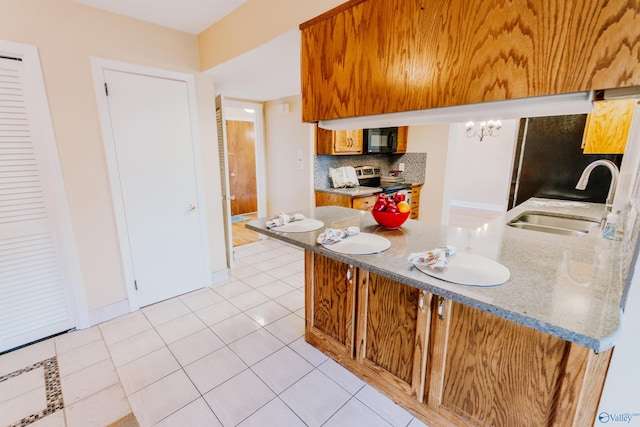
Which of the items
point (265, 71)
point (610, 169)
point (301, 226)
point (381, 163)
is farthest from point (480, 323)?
point (381, 163)

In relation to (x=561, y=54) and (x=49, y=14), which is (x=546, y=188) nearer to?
(x=561, y=54)

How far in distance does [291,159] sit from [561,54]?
133 inches

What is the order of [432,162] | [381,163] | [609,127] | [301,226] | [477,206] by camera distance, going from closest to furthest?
[301,226]
[609,127]
[432,162]
[381,163]
[477,206]

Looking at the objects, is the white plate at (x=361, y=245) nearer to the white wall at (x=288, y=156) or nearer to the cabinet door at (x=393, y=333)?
the cabinet door at (x=393, y=333)

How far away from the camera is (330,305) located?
6.08 ft

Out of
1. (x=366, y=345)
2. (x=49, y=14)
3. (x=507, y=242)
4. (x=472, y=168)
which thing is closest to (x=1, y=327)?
(x=49, y=14)

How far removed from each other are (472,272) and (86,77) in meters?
2.94

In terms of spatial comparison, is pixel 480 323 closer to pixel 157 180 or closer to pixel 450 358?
pixel 450 358

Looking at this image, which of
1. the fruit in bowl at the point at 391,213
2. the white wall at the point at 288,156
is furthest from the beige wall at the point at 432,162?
the fruit in bowl at the point at 391,213

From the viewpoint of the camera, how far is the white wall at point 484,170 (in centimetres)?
665

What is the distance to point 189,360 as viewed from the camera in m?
1.95

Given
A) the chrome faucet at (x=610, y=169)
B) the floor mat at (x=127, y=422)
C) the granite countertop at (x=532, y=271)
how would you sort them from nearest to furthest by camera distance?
the granite countertop at (x=532, y=271) → the floor mat at (x=127, y=422) → the chrome faucet at (x=610, y=169)

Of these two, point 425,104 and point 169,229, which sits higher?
point 425,104

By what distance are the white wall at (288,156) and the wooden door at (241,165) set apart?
1.64 metres
